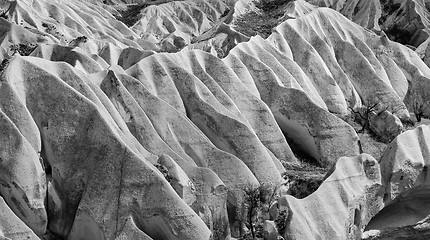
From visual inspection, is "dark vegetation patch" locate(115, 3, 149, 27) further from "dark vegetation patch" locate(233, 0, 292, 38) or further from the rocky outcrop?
"dark vegetation patch" locate(233, 0, 292, 38)

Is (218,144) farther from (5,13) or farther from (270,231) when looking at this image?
(5,13)

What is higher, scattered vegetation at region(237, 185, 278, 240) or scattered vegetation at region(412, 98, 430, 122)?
scattered vegetation at region(237, 185, 278, 240)

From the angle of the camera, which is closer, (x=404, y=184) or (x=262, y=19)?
(x=404, y=184)

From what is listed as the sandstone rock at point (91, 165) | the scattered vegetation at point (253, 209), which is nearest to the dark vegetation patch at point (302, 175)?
the scattered vegetation at point (253, 209)

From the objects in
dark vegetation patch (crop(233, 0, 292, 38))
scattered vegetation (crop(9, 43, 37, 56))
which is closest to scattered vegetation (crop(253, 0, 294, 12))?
dark vegetation patch (crop(233, 0, 292, 38))

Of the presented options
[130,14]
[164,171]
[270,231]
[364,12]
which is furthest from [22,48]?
[130,14]

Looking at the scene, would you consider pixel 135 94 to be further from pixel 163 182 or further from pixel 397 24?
pixel 397 24
